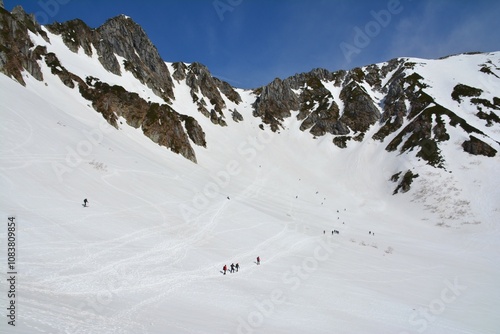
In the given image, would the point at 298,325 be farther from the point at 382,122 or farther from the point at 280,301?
the point at 382,122

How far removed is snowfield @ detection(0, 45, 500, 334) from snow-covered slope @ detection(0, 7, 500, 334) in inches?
7.0

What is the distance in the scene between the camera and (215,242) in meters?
34.5

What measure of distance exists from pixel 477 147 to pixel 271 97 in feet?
304

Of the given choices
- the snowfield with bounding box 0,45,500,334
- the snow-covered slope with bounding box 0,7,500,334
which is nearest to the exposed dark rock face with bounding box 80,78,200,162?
the snow-covered slope with bounding box 0,7,500,334

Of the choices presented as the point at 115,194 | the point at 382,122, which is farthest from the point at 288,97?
the point at 115,194

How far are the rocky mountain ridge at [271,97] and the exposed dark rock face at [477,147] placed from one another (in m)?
0.23

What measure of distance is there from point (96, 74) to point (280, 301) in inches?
3856

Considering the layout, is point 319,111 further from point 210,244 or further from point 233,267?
point 233,267

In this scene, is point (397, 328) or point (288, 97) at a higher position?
point (288, 97)

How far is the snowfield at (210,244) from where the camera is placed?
17922mm

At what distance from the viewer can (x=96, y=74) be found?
315 feet

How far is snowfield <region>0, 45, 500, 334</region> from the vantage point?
58.8 ft

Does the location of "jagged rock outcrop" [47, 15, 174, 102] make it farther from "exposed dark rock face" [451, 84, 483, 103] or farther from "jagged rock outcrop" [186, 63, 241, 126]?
"exposed dark rock face" [451, 84, 483, 103]

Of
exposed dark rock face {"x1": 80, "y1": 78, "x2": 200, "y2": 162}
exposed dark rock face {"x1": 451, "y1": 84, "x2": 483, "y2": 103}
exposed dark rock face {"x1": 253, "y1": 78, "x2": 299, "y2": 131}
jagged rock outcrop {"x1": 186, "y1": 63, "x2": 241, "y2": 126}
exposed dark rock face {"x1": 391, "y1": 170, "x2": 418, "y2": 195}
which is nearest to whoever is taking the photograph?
exposed dark rock face {"x1": 80, "y1": 78, "x2": 200, "y2": 162}
